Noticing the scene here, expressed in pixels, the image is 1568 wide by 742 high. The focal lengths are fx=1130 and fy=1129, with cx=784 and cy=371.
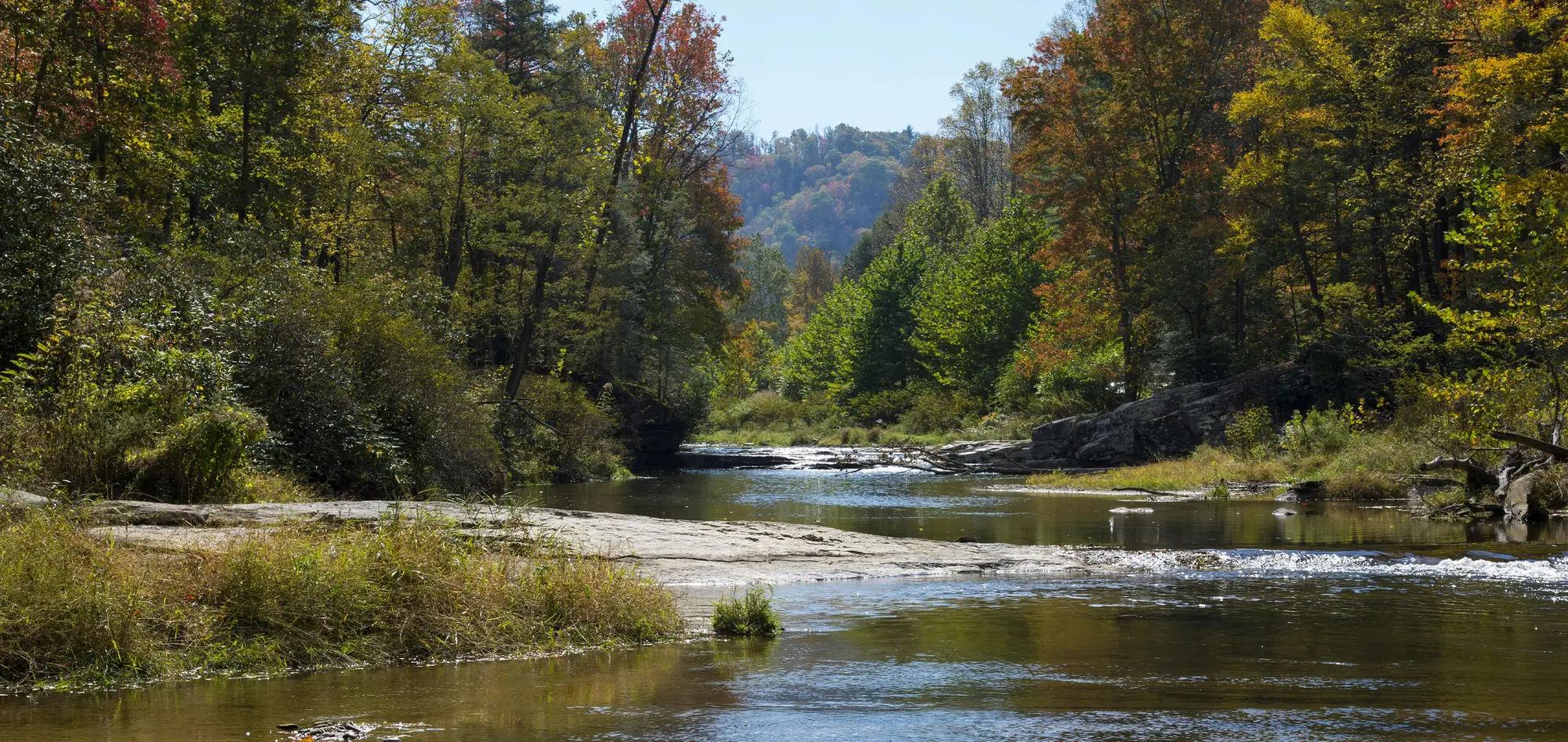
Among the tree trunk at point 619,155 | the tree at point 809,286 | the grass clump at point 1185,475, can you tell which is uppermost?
the tree at point 809,286

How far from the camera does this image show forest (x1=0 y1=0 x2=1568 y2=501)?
54.7ft

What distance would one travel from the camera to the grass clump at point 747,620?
9.70m

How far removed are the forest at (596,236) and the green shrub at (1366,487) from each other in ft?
6.41

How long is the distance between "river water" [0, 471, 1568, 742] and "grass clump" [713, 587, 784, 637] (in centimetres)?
25

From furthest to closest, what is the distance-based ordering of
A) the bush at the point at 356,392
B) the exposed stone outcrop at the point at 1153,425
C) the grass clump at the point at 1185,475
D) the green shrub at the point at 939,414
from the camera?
the green shrub at the point at 939,414, the exposed stone outcrop at the point at 1153,425, the grass clump at the point at 1185,475, the bush at the point at 356,392

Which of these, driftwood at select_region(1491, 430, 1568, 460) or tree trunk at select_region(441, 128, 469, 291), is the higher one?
tree trunk at select_region(441, 128, 469, 291)

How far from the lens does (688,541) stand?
14750mm

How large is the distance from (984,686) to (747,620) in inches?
103

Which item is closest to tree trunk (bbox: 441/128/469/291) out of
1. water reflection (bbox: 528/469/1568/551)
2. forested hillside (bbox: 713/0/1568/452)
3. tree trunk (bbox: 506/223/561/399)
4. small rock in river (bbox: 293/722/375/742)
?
tree trunk (bbox: 506/223/561/399)

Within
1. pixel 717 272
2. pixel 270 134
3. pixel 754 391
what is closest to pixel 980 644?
pixel 270 134

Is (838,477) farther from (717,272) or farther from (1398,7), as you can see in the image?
(1398,7)

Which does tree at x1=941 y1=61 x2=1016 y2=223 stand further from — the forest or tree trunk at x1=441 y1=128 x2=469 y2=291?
tree trunk at x1=441 y1=128 x2=469 y2=291

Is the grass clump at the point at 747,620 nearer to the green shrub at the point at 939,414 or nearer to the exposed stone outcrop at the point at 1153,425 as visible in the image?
the exposed stone outcrop at the point at 1153,425

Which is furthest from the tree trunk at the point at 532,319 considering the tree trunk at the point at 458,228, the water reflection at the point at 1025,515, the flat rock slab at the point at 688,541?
the flat rock slab at the point at 688,541
